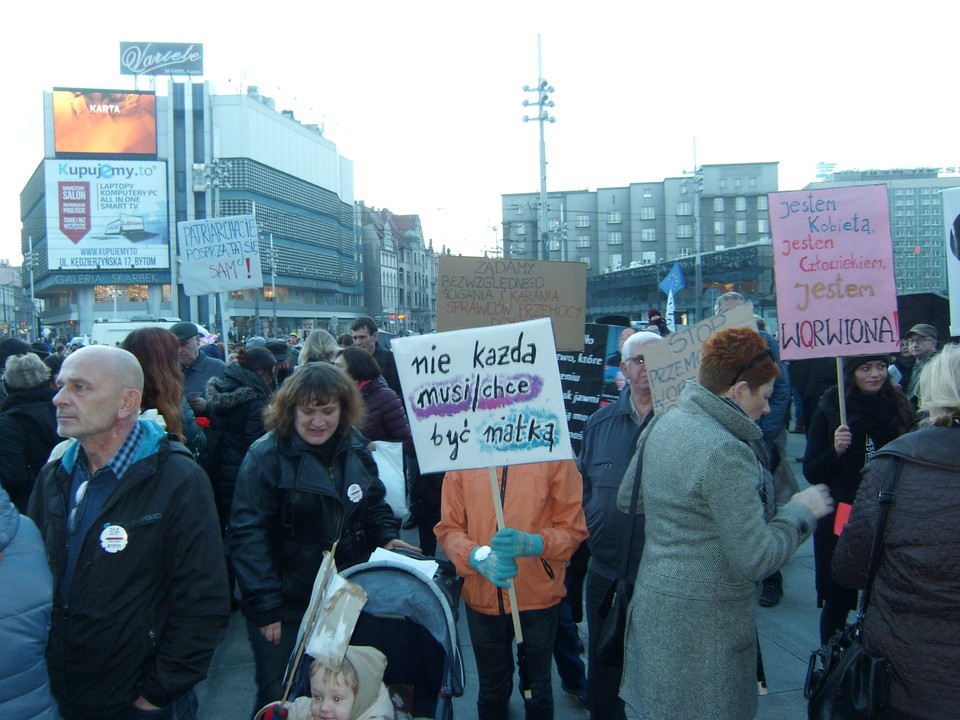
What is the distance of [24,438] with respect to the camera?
4.49 metres

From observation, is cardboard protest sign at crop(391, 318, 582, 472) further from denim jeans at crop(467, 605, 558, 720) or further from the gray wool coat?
denim jeans at crop(467, 605, 558, 720)

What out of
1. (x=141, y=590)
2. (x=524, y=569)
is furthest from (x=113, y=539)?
(x=524, y=569)

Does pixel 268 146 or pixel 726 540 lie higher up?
pixel 268 146

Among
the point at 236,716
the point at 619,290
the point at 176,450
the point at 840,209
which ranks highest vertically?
the point at 619,290

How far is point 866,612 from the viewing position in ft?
8.02

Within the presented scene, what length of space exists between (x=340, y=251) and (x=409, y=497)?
243ft

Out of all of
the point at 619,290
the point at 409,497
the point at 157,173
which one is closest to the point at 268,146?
the point at 157,173

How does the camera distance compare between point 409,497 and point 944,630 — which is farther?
point 409,497

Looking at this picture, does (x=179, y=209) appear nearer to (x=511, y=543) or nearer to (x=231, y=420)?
(x=231, y=420)

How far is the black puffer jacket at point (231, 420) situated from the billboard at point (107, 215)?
57882 millimetres

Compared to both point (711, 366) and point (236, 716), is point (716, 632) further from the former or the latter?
point (236, 716)

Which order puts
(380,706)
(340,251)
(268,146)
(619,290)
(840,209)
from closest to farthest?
(380,706) < (840,209) < (619,290) < (268,146) < (340,251)

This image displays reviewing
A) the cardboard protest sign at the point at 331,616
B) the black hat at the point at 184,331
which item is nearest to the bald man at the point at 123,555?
the cardboard protest sign at the point at 331,616

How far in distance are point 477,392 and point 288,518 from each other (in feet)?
3.32
